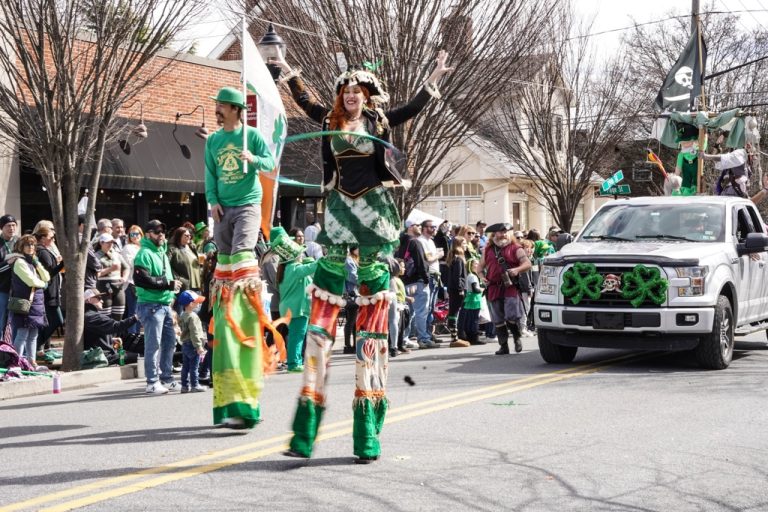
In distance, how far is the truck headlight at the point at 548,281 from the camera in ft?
37.9

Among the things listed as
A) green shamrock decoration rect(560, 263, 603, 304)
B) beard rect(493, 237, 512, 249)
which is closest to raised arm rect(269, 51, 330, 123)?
green shamrock decoration rect(560, 263, 603, 304)

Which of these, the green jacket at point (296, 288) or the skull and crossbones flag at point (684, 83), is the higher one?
the skull and crossbones flag at point (684, 83)

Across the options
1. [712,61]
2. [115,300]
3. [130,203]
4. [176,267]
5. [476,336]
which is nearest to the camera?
[176,267]

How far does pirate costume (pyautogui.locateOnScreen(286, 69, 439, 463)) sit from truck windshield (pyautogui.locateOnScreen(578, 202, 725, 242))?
617cm

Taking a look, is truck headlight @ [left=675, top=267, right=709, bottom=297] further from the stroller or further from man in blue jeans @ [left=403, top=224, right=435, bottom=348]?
the stroller

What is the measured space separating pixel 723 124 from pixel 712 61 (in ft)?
91.0

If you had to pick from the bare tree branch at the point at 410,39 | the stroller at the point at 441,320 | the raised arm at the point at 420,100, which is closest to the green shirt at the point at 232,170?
the raised arm at the point at 420,100

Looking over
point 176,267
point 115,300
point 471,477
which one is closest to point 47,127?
point 176,267

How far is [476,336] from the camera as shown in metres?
16.5

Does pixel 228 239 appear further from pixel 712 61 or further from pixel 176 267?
pixel 712 61

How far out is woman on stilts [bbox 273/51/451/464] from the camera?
6074mm

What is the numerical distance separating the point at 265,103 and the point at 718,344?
6179 millimetres

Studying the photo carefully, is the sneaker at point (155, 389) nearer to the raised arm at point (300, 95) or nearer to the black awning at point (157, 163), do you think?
the raised arm at point (300, 95)

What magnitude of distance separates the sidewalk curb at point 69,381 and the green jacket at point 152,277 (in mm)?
1396
